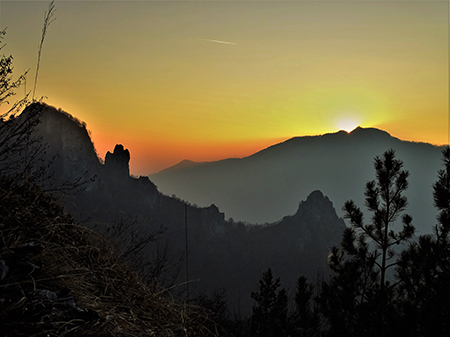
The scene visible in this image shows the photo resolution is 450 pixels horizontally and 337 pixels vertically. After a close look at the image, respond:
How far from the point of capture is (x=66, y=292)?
5.72 ft

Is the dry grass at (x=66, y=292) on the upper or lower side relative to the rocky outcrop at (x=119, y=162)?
lower

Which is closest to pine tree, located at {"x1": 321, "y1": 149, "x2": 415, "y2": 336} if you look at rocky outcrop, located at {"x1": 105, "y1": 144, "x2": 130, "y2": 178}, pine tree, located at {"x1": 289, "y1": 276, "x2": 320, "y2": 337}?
pine tree, located at {"x1": 289, "y1": 276, "x2": 320, "y2": 337}

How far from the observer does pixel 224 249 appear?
369 feet

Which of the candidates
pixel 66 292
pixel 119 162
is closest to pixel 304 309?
pixel 66 292

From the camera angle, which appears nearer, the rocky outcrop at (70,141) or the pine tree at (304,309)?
the pine tree at (304,309)

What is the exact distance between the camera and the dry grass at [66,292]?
1486 mm

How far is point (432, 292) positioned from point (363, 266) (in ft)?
5.11

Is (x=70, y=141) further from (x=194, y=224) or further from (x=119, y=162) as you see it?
(x=194, y=224)

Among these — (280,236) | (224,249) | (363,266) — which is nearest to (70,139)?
(224,249)

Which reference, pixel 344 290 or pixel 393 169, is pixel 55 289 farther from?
pixel 393 169

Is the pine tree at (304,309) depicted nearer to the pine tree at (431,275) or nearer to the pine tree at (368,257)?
the pine tree at (368,257)

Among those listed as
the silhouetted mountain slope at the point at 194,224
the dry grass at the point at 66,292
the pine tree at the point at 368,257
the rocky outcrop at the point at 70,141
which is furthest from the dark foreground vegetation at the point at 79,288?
the rocky outcrop at the point at 70,141

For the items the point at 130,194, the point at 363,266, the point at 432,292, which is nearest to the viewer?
the point at 432,292

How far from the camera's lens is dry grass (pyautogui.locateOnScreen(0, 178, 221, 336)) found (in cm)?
149
